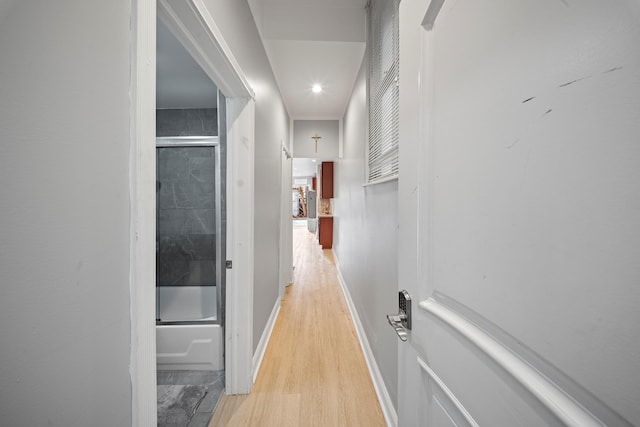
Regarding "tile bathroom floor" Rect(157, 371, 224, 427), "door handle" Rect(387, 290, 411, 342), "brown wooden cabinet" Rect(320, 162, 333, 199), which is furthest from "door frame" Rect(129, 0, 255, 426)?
→ "brown wooden cabinet" Rect(320, 162, 333, 199)

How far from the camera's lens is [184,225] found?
2.54 m

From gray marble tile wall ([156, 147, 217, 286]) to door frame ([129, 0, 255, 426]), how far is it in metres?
1.11

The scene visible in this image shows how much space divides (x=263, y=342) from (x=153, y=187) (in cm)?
183

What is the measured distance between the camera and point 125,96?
22.6 inches

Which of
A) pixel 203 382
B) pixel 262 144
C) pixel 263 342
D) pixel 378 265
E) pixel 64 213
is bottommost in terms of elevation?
pixel 203 382

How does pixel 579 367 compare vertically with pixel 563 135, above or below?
below

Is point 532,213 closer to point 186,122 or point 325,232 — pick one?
point 186,122

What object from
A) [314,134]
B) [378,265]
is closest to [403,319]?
[378,265]

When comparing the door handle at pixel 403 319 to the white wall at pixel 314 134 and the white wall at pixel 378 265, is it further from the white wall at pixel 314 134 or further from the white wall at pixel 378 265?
the white wall at pixel 314 134

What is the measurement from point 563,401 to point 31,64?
3.04ft

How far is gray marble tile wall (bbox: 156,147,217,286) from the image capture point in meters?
2.53

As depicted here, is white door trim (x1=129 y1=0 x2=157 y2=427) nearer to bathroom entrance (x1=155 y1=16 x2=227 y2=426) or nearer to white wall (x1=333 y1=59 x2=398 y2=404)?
white wall (x1=333 y1=59 x2=398 y2=404)

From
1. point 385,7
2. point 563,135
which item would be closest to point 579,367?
point 563,135

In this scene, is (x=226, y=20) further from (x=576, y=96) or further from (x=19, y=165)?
(x=576, y=96)
